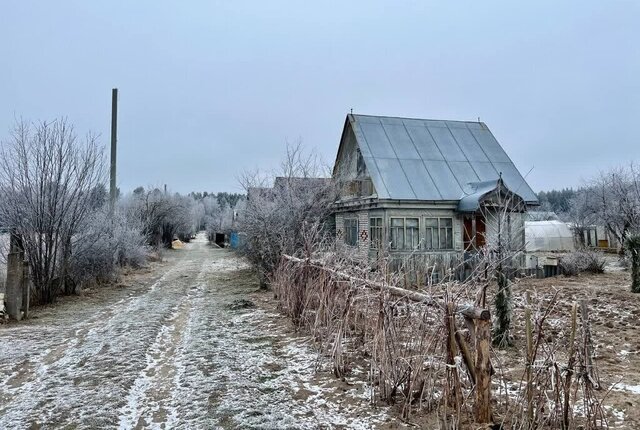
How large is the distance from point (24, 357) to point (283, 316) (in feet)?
14.7

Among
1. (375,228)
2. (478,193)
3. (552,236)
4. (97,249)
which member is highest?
(478,193)

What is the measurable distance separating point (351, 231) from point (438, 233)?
3.81m

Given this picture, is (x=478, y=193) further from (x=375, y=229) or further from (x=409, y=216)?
(x=375, y=229)

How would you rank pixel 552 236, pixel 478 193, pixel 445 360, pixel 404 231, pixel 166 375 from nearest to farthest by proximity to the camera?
1. pixel 445 360
2. pixel 166 375
3. pixel 478 193
4. pixel 404 231
5. pixel 552 236

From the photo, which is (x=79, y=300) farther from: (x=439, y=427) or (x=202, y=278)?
(x=439, y=427)

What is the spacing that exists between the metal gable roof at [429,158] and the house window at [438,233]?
82cm

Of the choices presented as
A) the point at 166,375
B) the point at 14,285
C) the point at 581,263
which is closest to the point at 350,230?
the point at 581,263

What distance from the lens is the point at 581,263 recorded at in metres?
16.0

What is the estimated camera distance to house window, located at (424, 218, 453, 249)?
15.3 meters

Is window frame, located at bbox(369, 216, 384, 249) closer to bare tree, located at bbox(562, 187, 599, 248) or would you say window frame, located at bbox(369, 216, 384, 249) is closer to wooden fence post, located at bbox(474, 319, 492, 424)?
wooden fence post, located at bbox(474, 319, 492, 424)

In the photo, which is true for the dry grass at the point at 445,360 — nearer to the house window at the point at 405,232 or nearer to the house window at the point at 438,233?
the house window at the point at 405,232

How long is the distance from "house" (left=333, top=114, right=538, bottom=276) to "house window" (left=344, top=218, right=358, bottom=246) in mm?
35

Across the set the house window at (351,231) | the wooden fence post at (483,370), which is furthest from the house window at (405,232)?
the wooden fence post at (483,370)

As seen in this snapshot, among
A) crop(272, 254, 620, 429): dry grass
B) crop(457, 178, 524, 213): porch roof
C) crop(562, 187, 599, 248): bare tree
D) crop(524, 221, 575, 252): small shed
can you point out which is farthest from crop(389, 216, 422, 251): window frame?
crop(524, 221, 575, 252): small shed
